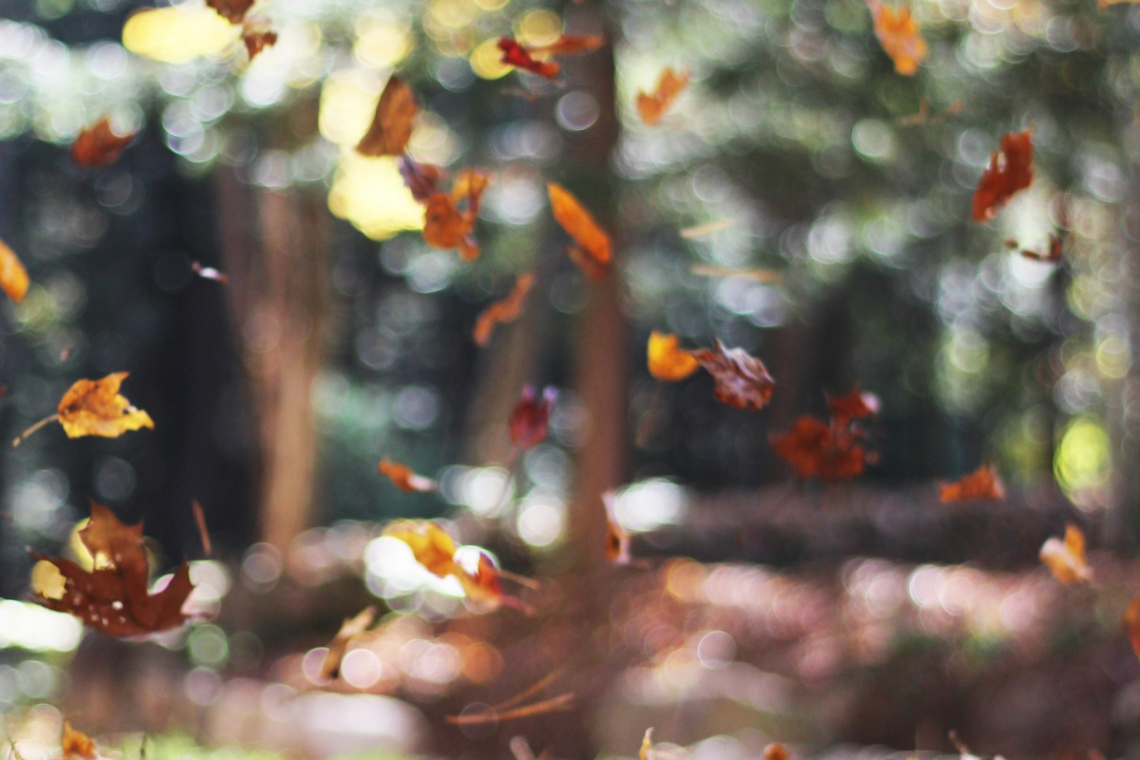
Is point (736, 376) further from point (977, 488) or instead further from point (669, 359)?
point (977, 488)

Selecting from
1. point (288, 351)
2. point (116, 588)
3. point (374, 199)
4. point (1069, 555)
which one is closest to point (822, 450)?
point (1069, 555)

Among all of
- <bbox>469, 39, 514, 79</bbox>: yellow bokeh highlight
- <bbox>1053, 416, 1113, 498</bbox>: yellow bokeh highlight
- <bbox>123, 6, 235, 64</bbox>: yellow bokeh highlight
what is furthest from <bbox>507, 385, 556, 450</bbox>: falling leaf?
<bbox>1053, 416, 1113, 498</bbox>: yellow bokeh highlight

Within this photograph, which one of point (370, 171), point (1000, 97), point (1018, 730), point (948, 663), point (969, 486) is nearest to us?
point (969, 486)

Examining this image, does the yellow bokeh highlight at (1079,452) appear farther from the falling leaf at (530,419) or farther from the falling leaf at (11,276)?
the falling leaf at (11,276)

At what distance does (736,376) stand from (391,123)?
388mm

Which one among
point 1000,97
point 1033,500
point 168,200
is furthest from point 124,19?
point 1033,500

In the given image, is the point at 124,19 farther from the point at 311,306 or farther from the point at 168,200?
the point at 168,200

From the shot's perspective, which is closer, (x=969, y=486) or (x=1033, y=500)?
(x=969, y=486)

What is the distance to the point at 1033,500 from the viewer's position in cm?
852

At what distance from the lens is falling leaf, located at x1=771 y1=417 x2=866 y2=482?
101 cm

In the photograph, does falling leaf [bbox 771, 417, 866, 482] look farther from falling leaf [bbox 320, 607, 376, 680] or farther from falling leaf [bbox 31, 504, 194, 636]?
falling leaf [bbox 31, 504, 194, 636]

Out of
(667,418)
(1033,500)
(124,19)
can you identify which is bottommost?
(667,418)

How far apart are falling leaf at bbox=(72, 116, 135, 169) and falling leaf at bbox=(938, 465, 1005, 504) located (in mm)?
890

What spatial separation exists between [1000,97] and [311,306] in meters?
4.75
